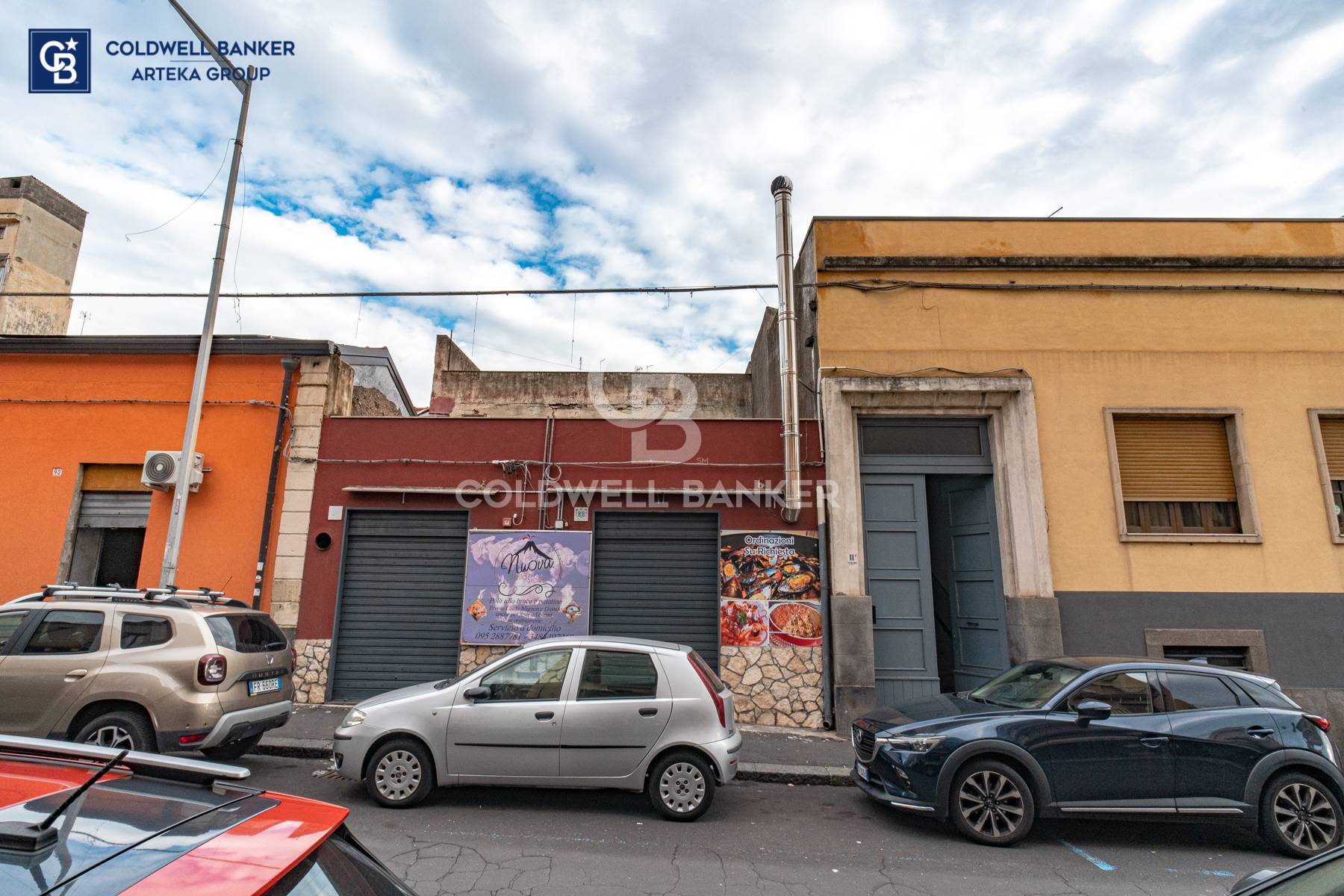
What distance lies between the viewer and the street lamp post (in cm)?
918

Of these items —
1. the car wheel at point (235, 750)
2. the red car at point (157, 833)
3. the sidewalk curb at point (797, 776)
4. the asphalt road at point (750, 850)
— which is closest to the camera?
the red car at point (157, 833)

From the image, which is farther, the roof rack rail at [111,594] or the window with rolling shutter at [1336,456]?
the window with rolling shutter at [1336,456]

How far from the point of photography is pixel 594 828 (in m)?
5.78

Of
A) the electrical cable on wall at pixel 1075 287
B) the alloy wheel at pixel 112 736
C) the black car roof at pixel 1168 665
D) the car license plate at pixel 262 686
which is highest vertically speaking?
the electrical cable on wall at pixel 1075 287

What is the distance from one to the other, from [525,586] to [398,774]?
4.24 m

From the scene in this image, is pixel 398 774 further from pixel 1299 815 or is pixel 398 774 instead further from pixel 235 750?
pixel 1299 815

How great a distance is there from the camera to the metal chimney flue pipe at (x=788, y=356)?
10148mm

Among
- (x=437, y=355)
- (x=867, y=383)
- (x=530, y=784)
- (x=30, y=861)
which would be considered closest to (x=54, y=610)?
(x=530, y=784)

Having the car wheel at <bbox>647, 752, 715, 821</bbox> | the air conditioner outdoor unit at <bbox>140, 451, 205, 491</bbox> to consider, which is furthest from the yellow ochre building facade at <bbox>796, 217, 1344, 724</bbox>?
the air conditioner outdoor unit at <bbox>140, 451, 205, 491</bbox>

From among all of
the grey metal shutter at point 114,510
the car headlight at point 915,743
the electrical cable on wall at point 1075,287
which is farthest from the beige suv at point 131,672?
the electrical cable on wall at point 1075,287

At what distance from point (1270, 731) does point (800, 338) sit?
8567 mm

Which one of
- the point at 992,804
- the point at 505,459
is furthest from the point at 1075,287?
the point at 505,459

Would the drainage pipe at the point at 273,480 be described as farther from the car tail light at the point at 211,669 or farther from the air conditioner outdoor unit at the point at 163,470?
the car tail light at the point at 211,669

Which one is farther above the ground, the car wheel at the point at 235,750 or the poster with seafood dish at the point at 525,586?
the poster with seafood dish at the point at 525,586
